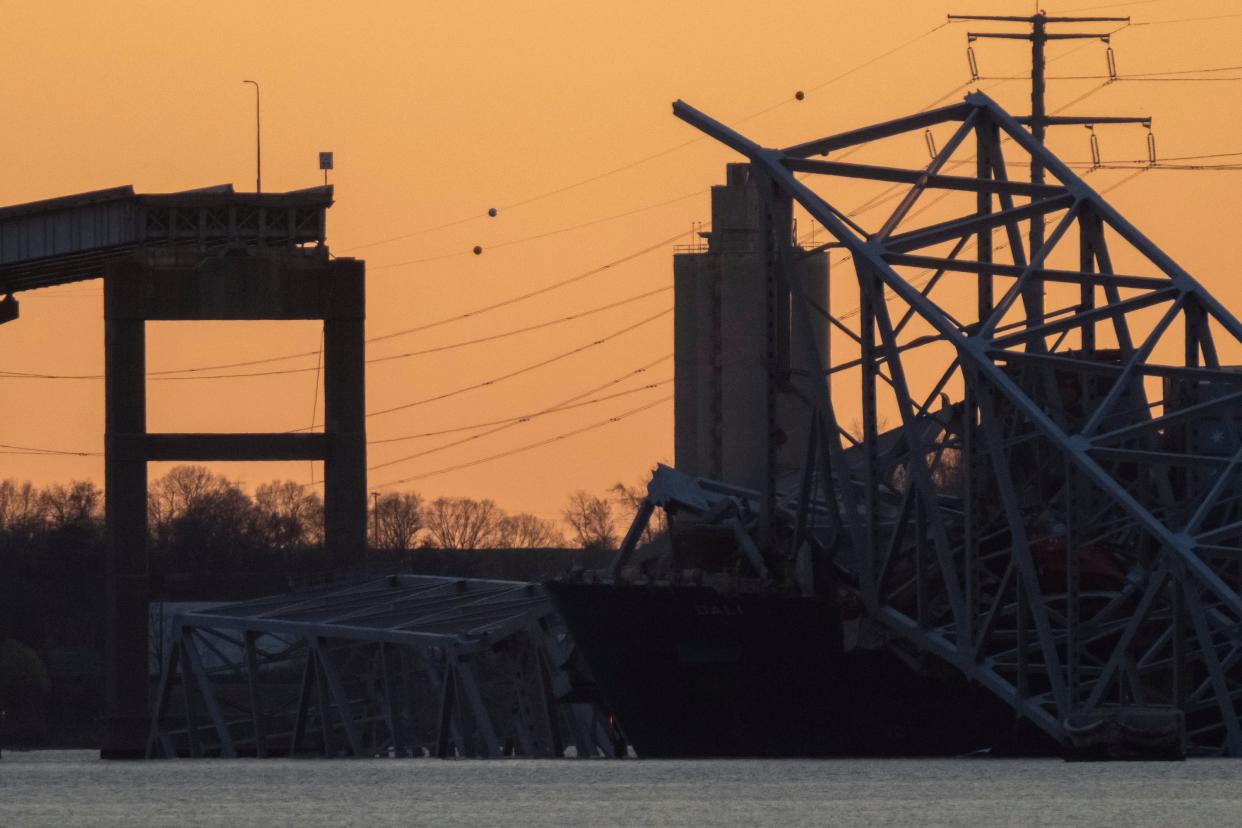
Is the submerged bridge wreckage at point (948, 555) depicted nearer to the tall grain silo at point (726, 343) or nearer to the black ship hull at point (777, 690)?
the black ship hull at point (777, 690)

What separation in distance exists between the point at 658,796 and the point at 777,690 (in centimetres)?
2721

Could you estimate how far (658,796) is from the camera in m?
46.0

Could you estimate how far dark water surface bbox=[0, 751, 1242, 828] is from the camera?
3962 cm

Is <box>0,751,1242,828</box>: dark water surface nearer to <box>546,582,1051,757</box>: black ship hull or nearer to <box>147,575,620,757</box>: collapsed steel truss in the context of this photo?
<box>546,582,1051,757</box>: black ship hull

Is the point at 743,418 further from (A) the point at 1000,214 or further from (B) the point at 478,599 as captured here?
(A) the point at 1000,214

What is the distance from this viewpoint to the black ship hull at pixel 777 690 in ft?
236

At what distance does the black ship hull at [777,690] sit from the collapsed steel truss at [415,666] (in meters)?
6.52

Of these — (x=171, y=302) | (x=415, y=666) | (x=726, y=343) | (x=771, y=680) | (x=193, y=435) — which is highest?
(x=726, y=343)

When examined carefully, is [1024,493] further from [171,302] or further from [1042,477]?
[171,302]

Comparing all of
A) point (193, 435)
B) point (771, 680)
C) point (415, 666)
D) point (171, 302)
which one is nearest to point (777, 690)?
point (771, 680)

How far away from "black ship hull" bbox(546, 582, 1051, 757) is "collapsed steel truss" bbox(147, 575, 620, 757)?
257 inches

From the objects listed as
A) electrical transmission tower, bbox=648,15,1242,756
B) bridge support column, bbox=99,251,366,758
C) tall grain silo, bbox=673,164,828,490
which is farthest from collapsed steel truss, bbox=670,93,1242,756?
tall grain silo, bbox=673,164,828,490

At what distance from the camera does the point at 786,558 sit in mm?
75000

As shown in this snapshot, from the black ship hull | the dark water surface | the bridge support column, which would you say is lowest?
the dark water surface
